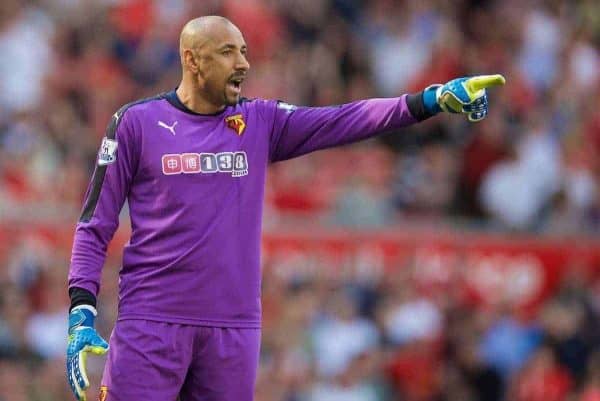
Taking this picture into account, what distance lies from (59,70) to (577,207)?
4.83 meters

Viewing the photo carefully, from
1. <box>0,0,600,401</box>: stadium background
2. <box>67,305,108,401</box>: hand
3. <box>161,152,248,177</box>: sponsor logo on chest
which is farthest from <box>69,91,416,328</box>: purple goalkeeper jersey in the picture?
<box>0,0,600,401</box>: stadium background

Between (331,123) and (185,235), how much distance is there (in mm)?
813

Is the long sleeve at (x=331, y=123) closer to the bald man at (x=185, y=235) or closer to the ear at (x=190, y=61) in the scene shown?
the bald man at (x=185, y=235)

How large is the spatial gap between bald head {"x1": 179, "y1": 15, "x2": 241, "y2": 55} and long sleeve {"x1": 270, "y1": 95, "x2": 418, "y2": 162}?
A: 482 millimetres

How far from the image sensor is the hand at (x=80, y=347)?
22.4ft

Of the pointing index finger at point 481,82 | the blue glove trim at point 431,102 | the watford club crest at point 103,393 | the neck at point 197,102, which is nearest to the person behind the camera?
the pointing index finger at point 481,82

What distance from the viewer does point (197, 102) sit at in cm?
715

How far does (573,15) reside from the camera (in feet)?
53.5

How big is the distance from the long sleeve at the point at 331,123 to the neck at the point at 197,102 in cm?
31

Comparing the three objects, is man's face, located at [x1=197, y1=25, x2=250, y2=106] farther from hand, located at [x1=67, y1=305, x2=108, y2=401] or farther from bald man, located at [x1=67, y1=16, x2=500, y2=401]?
hand, located at [x1=67, y1=305, x2=108, y2=401]

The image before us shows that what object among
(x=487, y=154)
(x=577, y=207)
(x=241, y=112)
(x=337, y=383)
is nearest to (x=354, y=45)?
(x=487, y=154)

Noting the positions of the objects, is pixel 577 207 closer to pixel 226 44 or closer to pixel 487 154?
pixel 487 154

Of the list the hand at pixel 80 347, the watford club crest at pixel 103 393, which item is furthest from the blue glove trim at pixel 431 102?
the watford club crest at pixel 103 393

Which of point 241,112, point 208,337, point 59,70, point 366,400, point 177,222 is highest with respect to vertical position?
point 59,70
